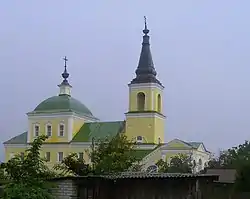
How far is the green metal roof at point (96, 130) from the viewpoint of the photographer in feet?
232

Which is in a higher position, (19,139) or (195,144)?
(19,139)

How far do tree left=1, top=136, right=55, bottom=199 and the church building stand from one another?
43.1 meters

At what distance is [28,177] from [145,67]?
50.2 meters

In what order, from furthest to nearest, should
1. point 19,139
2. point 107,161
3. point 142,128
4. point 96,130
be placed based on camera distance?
point 19,139 → point 96,130 → point 142,128 → point 107,161

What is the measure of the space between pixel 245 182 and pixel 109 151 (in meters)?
19.6

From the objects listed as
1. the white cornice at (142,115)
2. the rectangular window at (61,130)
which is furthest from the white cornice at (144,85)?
the rectangular window at (61,130)

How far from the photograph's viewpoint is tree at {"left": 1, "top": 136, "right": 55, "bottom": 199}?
17.7 m

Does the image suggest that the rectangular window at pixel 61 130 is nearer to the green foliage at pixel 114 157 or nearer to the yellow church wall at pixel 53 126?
the yellow church wall at pixel 53 126

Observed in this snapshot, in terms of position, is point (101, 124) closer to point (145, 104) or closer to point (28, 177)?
point (145, 104)

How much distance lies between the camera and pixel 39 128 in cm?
7431

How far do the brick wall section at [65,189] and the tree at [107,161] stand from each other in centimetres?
1027

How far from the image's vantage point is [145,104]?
69250 millimetres

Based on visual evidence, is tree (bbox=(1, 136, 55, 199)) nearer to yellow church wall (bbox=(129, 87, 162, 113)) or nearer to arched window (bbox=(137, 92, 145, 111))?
yellow church wall (bbox=(129, 87, 162, 113))

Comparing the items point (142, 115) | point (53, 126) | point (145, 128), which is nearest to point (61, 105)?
point (53, 126)
